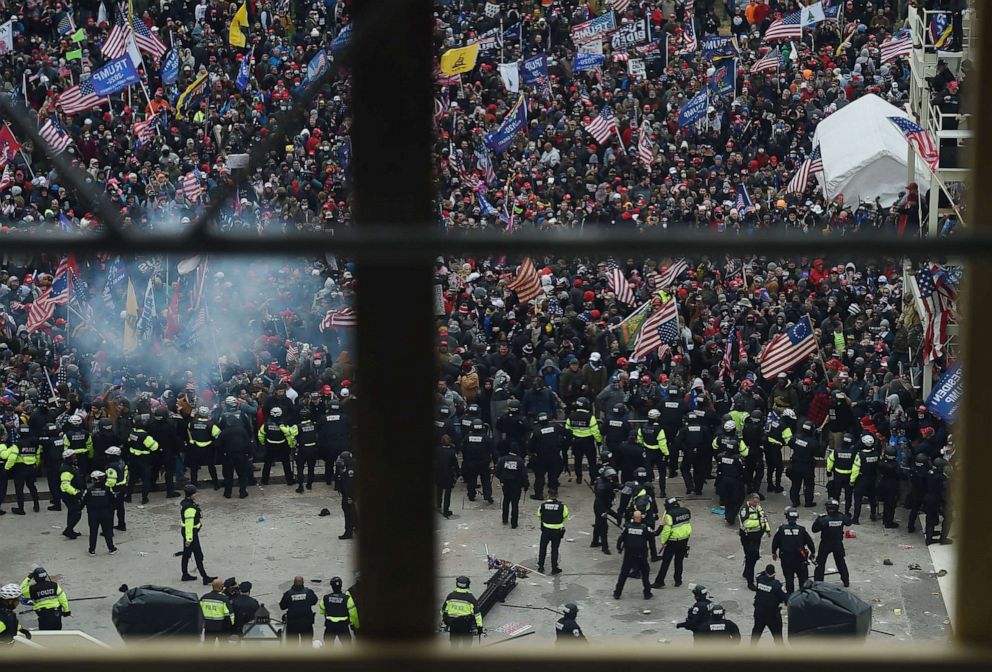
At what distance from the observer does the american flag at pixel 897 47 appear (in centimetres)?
3375

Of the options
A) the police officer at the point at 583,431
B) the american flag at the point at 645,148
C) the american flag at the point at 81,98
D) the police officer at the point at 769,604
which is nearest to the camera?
the police officer at the point at 769,604

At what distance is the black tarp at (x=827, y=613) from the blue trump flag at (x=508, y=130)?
618 inches

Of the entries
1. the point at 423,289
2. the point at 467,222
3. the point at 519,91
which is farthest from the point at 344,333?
the point at 423,289

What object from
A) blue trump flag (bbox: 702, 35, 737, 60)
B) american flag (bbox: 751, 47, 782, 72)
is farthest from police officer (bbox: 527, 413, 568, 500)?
blue trump flag (bbox: 702, 35, 737, 60)

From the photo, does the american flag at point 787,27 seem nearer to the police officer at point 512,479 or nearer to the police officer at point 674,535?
the police officer at point 512,479

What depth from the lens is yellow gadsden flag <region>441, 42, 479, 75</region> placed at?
3200cm

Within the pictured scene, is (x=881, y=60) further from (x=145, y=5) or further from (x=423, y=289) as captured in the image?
(x=423, y=289)

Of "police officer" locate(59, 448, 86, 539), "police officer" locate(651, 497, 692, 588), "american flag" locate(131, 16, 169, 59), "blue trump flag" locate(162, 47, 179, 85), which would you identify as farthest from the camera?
"blue trump flag" locate(162, 47, 179, 85)

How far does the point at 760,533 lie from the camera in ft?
61.5

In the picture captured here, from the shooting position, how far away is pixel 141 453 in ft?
71.6

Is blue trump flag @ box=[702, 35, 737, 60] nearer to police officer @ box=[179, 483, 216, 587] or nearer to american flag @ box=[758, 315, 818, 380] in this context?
american flag @ box=[758, 315, 818, 380]

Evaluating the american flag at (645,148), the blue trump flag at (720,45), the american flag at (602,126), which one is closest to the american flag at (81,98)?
the american flag at (602,126)

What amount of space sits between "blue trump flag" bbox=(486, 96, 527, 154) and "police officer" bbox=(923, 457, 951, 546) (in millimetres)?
12665

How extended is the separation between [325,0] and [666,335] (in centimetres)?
1790
